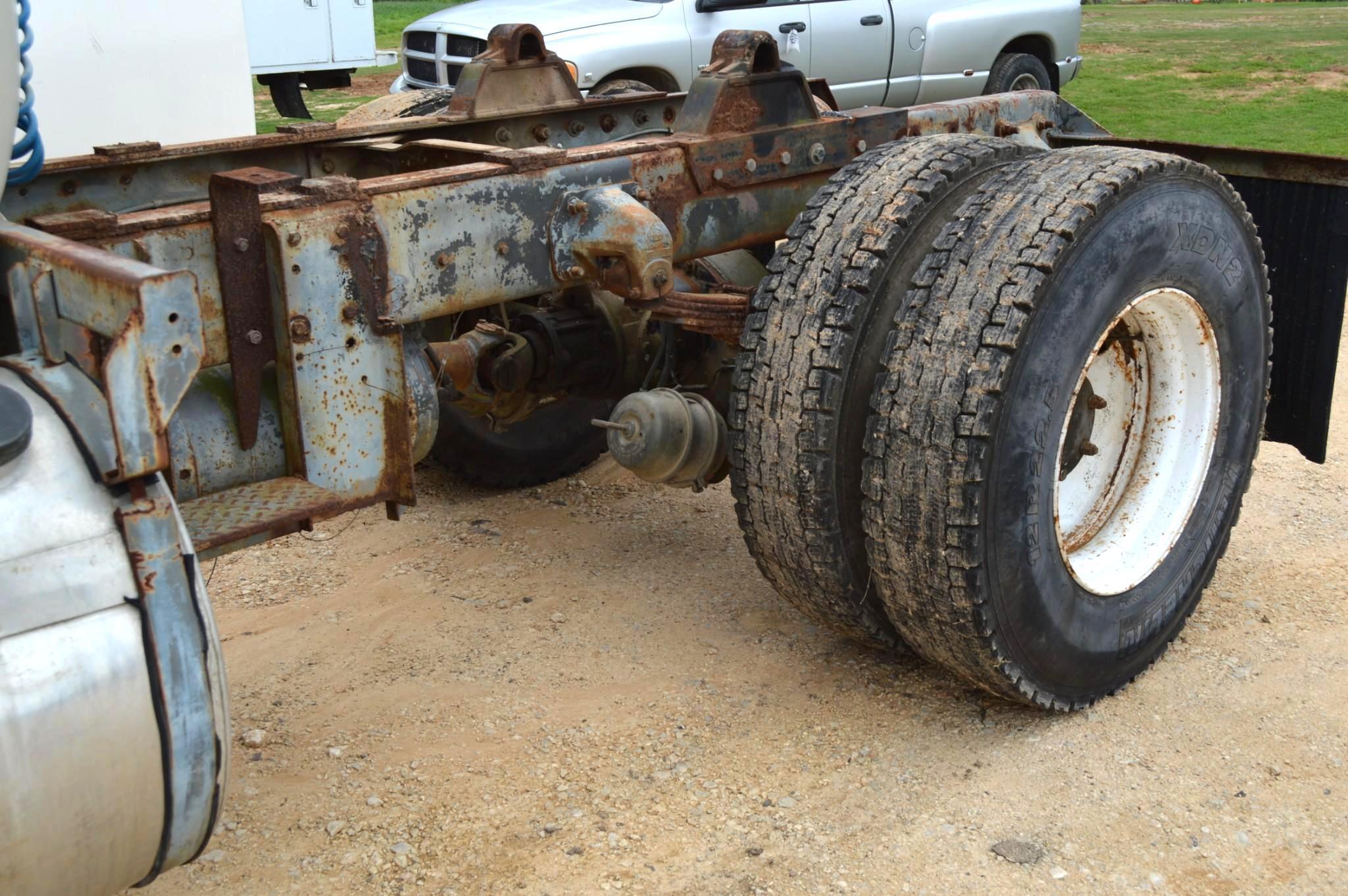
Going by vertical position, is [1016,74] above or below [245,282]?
below

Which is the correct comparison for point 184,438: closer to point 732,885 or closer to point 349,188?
point 349,188

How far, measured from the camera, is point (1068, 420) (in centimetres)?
294

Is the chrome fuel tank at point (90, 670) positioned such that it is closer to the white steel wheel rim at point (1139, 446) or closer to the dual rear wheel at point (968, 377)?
the dual rear wheel at point (968, 377)

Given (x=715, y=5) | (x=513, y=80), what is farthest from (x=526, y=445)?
(x=715, y=5)

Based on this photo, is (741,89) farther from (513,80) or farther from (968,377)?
(968,377)

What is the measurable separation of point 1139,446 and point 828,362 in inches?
42.7

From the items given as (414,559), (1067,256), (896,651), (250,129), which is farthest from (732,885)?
(250,129)

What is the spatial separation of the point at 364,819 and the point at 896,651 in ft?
3.99

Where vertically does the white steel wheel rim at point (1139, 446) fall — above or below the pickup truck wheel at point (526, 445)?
above

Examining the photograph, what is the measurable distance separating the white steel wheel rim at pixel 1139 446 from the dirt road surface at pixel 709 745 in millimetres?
326

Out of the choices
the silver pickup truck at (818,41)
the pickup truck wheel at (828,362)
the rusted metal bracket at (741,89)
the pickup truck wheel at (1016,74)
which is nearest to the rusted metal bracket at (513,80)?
the rusted metal bracket at (741,89)

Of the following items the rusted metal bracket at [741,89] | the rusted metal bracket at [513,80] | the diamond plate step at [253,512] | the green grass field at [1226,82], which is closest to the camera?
the diamond plate step at [253,512]

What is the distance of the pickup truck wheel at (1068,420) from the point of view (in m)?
2.59

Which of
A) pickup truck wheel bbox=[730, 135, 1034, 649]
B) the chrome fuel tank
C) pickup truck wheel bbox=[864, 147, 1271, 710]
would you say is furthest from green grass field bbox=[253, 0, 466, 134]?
the chrome fuel tank
